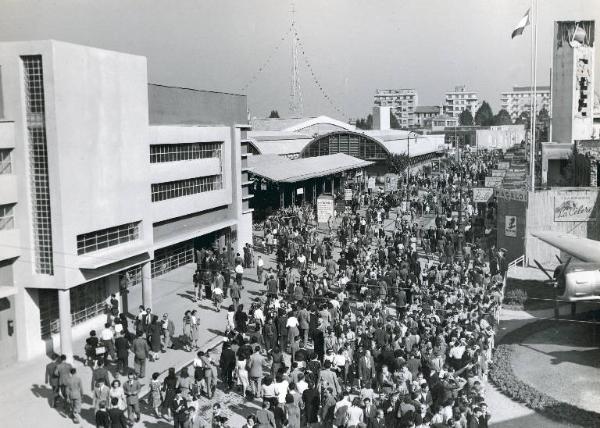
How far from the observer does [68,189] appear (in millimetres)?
19766

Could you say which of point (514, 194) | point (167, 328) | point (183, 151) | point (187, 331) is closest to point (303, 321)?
point (187, 331)

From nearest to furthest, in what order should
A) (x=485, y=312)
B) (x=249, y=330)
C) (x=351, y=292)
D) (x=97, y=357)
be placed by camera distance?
(x=97, y=357), (x=485, y=312), (x=249, y=330), (x=351, y=292)

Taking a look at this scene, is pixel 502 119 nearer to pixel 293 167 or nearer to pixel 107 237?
pixel 293 167

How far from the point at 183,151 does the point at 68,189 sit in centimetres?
967

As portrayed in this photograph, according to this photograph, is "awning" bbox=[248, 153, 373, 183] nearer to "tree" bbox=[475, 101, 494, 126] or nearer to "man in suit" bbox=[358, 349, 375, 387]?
"man in suit" bbox=[358, 349, 375, 387]

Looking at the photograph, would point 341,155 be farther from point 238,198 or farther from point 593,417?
point 593,417

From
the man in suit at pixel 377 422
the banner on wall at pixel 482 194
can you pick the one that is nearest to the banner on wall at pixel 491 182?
the banner on wall at pixel 482 194

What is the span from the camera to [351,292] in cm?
2548

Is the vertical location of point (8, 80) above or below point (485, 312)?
above

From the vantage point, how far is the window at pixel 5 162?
19.4 meters

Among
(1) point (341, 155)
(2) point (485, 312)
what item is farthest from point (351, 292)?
(1) point (341, 155)

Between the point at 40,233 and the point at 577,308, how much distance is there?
18638 mm

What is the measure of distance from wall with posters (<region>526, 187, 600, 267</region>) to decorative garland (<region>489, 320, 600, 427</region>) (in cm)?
1142

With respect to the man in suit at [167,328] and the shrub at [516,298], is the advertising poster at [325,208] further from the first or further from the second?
the man in suit at [167,328]
